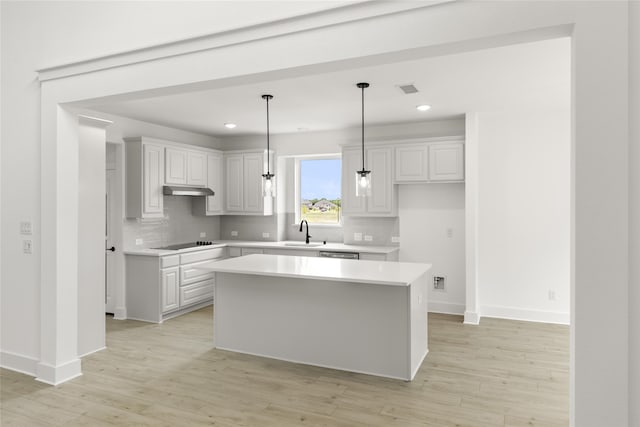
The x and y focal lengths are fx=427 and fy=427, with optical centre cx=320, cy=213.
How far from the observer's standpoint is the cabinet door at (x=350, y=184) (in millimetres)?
6070

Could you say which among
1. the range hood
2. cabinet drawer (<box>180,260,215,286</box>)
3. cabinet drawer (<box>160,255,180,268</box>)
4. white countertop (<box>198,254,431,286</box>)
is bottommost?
cabinet drawer (<box>180,260,215,286</box>)

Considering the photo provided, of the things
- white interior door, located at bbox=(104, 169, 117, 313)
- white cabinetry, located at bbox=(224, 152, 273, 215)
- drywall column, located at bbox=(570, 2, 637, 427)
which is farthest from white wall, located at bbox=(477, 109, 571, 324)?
white interior door, located at bbox=(104, 169, 117, 313)

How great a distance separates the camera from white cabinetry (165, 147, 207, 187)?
19.2ft

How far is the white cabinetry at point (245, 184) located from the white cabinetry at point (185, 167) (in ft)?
1.71

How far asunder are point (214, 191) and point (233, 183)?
1.13 ft

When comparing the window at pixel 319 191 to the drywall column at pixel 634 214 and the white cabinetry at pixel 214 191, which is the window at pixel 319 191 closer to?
the white cabinetry at pixel 214 191

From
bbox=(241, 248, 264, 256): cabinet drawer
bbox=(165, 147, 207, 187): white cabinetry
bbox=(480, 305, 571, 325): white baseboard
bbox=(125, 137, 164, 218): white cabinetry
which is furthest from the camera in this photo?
bbox=(241, 248, 264, 256): cabinet drawer

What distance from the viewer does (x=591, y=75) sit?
1889 millimetres

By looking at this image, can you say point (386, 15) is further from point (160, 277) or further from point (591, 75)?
point (160, 277)

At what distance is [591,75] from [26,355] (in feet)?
14.7

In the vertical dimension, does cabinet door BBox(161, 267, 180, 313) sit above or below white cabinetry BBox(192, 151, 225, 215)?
below

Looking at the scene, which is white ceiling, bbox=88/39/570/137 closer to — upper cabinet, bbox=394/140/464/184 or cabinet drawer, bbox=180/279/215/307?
upper cabinet, bbox=394/140/464/184

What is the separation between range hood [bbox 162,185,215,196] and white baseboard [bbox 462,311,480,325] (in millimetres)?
3998

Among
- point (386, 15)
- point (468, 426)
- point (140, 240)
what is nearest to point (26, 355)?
point (140, 240)
